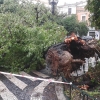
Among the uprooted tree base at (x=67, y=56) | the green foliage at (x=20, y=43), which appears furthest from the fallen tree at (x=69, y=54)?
the green foliage at (x=20, y=43)

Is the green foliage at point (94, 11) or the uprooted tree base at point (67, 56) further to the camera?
the green foliage at point (94, 11)

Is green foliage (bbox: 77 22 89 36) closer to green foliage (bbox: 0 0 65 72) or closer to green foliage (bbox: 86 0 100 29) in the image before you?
green foliage (bbox: 0 0 65 72)

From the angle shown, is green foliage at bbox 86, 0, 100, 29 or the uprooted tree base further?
green foliage at bbox 86, 0, 100, 29

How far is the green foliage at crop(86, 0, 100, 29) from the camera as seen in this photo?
20.4ft

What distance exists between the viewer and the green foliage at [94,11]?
622 cm

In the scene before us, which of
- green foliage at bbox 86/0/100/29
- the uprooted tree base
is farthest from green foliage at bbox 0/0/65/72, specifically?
green foliage at bbox 86/0/100/29

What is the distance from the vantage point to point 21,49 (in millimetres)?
7738

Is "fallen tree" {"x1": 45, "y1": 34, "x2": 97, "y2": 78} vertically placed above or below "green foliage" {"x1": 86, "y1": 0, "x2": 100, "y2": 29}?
below

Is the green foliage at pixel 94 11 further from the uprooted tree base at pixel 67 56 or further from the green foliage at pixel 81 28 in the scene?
the green foliage at pixel 81 28

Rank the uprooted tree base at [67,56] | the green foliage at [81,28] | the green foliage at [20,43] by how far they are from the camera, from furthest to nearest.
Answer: the green foliage at [81,28]
the green foliage at [20,43]
the uprooted tree base at [67,56]

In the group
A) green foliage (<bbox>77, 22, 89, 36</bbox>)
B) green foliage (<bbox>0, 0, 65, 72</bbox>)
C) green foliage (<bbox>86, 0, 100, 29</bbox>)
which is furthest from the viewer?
green foliage (<bbox>77, 22, 89, 36</bbox>)

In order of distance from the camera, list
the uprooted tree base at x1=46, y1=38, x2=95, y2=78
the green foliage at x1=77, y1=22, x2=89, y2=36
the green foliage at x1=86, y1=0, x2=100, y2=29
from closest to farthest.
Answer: the uprooted tree base at x1=46, y1=38, x2=95, y2=78 → the green foliage at x1=86, y1=0, x2=100, y2=29 → the green foliage at x1=77, y1=22, x2=89, y2=36

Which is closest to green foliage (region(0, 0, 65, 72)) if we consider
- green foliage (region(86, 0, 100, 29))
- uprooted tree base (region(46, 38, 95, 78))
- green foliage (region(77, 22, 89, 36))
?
uprooted tree base (region(46, 38, 95, 78))

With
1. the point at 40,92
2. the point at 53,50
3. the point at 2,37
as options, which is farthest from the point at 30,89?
the point at 2,37
